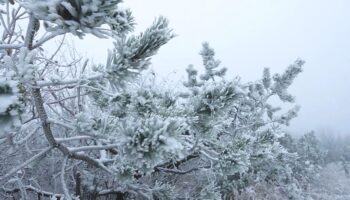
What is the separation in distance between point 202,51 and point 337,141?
38.5m

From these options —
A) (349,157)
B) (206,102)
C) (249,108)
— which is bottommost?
(206,102)

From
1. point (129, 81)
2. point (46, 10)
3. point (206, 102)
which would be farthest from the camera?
point (206, 102)

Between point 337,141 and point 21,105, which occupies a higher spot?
point 337,141

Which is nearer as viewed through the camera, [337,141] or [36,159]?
[36,159]

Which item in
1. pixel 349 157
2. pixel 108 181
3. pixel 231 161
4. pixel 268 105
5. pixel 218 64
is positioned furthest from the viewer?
pixel 349 157

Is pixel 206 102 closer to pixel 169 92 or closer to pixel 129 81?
pixel 169 92

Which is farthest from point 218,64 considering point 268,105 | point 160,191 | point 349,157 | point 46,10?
point 349,157

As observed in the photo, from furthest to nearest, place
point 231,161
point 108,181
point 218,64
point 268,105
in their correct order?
1. point 268,105
2. point 218,64
3. point 108,181
4. point 231,161

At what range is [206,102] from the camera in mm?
2586

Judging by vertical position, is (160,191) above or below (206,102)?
below

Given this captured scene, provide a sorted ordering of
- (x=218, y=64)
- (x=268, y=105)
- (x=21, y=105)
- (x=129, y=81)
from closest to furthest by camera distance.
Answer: (x=21, y=105), (x=129, y=81), (x=218, y=64), (x=268, y=105)

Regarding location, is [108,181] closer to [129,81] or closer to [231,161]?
[231,161]

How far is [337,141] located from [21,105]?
151 feet

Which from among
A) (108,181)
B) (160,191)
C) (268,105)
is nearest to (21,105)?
(160,191)
